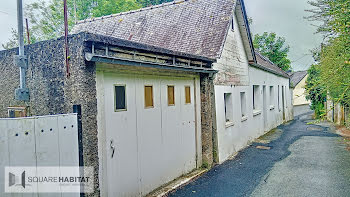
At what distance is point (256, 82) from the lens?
1336 centimetres

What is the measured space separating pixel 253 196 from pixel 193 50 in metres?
4.90

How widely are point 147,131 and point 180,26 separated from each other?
18.3 ft

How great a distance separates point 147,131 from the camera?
554 centimetres

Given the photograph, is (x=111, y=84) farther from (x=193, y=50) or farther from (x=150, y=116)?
(x=193, y=50)

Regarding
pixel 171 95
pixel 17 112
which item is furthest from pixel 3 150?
pixel 171 95

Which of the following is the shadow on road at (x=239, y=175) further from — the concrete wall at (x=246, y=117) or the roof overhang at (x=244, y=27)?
the roof overhang at (x=244, y=27)

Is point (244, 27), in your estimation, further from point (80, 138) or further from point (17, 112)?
point (17, 112)

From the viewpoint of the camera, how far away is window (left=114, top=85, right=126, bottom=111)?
15.6 feet

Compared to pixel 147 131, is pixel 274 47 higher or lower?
higher

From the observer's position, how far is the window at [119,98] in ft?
15.6

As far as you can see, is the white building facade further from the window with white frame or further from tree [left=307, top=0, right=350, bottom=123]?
tree [left=307, top=0, right=350, bottom=123]

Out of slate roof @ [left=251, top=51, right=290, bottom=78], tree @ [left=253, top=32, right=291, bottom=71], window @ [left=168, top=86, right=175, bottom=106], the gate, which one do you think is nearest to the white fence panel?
the gate

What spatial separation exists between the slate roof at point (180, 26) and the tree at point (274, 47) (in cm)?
1983

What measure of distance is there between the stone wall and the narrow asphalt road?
2658 millimetres
